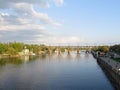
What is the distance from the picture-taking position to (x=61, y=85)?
118ft

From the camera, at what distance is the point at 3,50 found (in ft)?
414

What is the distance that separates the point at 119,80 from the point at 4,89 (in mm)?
14139

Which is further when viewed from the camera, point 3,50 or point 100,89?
point 3,50

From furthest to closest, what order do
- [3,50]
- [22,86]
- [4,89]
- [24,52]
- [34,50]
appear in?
[34,50] < [24,52] < [3,50] < [22,86] < [4,89]

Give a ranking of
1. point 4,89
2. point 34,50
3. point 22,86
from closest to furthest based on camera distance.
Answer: point 4,89, point 22,86, point 34,50

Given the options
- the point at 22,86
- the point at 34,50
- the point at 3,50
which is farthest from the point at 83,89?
the point at 34,50

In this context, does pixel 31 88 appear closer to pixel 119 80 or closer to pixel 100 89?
pixel 100 89

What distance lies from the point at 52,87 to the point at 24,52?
11706 centimetres

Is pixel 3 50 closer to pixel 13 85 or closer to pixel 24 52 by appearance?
pixel 24 52

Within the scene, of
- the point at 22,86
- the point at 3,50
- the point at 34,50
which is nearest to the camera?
the point at 22,86

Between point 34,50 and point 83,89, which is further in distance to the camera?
point 34,50

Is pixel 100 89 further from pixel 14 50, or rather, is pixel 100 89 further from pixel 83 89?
pixel 14 50

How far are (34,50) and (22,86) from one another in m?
137

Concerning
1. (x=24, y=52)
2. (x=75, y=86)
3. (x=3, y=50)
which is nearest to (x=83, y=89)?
(x=75, y=86)
